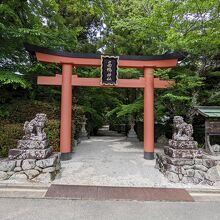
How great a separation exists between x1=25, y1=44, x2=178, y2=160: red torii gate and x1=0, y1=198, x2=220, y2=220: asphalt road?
4.13 m

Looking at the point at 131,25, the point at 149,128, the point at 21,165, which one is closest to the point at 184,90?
the point at 149,128

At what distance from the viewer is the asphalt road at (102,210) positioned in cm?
372

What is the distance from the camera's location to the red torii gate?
8.35 meters

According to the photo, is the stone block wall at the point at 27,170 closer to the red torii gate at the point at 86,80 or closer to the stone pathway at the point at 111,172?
the stone pathway at the point at 111,172

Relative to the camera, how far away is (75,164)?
25.0 ft

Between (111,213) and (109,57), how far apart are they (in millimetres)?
6190

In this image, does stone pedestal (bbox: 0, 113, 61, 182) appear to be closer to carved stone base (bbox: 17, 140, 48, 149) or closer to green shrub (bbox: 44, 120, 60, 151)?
carved stone base (bbox: 17, 140, 48, 149)

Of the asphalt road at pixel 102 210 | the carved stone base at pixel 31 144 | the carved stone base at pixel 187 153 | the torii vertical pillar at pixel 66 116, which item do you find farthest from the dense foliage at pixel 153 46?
the asphalt road at pixel 102 210

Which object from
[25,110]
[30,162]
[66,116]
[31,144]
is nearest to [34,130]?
[31,144]

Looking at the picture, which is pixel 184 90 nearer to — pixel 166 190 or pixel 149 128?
pixel 149 128

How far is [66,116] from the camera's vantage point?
8.41 m

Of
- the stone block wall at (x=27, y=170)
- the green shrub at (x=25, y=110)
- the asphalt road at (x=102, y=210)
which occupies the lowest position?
the asphalt road at (x=102, y=210)

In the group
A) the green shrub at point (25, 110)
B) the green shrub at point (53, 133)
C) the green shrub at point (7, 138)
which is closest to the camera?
the green shrub at point (7, 138)

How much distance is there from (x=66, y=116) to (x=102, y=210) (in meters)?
4.97
